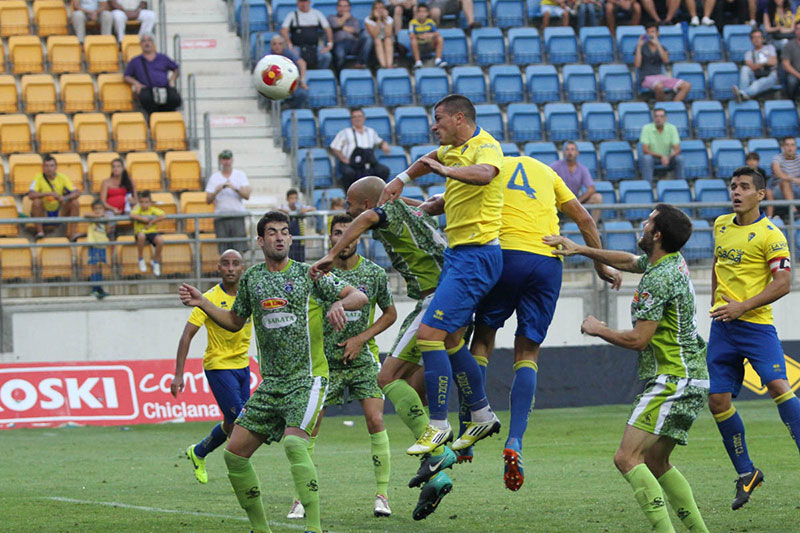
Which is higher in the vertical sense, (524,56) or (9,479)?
(524,56)

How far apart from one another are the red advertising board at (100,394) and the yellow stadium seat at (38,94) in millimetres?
5544

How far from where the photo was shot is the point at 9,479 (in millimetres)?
12320

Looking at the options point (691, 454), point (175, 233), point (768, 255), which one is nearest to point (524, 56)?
point (175, 233)

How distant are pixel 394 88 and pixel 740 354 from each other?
13538 millimetres

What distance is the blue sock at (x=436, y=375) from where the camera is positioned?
887cm

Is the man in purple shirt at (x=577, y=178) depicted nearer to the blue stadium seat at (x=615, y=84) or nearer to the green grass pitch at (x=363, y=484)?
the green grass pitch at (x=363, y=484)

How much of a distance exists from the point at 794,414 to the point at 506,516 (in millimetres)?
2479

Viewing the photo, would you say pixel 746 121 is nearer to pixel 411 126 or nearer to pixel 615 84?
pixel 615 84

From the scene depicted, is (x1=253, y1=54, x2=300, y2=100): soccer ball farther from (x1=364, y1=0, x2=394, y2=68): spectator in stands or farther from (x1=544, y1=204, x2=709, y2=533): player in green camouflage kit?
(x1=364, y1=0, x2=394, y2=68): spectator in stands

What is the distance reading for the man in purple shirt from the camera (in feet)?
63.7

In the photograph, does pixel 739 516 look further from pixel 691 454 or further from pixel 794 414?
pixel 691 454

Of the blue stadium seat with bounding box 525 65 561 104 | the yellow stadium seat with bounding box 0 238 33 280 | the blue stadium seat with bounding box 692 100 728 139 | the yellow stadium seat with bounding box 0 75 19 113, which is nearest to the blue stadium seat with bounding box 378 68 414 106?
the blue stadium seat with bounding box 525 65 561 104

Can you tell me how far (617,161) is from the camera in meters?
22.1

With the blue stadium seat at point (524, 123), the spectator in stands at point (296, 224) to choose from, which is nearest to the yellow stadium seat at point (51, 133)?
the spectator in stands at point (296, 224)
